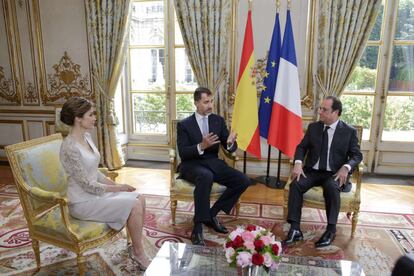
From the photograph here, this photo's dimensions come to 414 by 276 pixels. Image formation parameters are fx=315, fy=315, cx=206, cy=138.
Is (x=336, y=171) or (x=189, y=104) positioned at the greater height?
(x=189, y=104)

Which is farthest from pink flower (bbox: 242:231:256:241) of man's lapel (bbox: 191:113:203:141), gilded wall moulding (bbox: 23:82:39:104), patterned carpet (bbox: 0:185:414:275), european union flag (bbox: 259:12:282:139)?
gilded wall moulding (bbox: 23:82:39:104)

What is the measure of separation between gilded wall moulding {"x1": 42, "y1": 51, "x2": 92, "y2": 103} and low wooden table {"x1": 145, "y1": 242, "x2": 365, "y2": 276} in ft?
10.6

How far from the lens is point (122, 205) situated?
2.00 metres

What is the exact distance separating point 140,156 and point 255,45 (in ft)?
7.63

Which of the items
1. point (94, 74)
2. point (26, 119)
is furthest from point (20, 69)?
point (94, 74)

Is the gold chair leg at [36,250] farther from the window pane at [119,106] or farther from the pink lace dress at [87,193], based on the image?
the window pane at [119,106]

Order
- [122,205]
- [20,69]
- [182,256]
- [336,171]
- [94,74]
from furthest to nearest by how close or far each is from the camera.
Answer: [20,69] < [94,74] < [336,171] < [122,205] < [182,256]

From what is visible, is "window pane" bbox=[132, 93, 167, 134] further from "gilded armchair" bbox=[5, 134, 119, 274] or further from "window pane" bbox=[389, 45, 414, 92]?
"window pane" bbox=[389, 45, 414, 92]

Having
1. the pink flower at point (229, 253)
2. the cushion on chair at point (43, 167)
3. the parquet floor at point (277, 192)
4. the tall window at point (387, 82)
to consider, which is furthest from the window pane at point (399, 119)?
the cushion on chair at point (43, 167)

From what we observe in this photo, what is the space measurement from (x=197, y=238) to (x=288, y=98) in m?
1.78

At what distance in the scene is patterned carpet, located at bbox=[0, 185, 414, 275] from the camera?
2166 millimetres

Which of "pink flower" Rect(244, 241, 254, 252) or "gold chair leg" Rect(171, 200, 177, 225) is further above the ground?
"pink flower" Rect(244, 241, 254, 252)

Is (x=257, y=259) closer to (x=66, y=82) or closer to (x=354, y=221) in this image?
(x=354, y=221)

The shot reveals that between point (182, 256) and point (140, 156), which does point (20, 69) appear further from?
point (182, 256)
